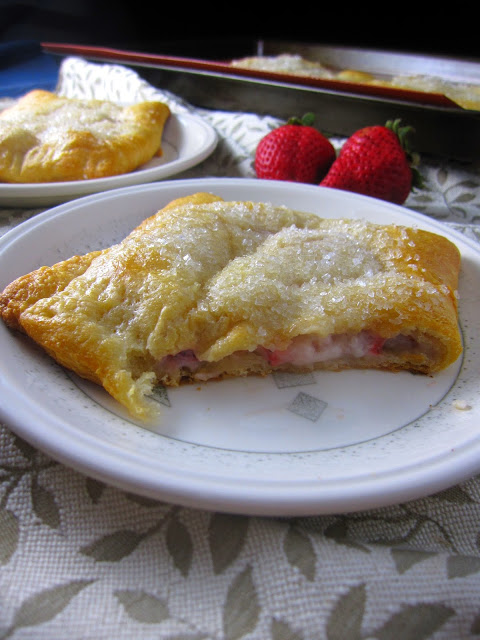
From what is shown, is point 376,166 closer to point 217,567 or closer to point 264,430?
point 264,430

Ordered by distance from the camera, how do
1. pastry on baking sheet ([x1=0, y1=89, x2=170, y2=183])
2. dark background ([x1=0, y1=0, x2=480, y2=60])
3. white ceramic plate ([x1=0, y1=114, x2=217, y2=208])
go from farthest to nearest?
dark background ([x1=0, y1=0, x2=480, y2=60]), pastry on baking sheet ([x1=0, y1=89, x2=170, y2=183]), white ceramic plate ([x1=0, y1=114, x2=217, y2=208])

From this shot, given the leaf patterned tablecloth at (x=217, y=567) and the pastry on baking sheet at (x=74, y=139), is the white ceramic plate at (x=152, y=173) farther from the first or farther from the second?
the leaf patterned tablecloth at (x=217, y=567)

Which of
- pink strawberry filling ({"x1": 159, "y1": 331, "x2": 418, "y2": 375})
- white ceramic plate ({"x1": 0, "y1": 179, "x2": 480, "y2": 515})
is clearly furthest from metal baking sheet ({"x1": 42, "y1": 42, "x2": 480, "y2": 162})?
pink strawberry filling ({"x1": 159, "y1": 331, "x2": 418, "y2": 375})

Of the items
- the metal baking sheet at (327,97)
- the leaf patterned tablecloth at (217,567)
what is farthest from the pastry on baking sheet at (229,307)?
the metal baking sheet at (327,97)

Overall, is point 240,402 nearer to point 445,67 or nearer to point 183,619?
point 183,619

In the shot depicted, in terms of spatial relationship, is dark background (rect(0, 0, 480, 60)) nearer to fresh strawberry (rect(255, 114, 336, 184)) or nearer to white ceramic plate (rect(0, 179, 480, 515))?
fresh strawberry (rect(255, 114, 336, 184))
